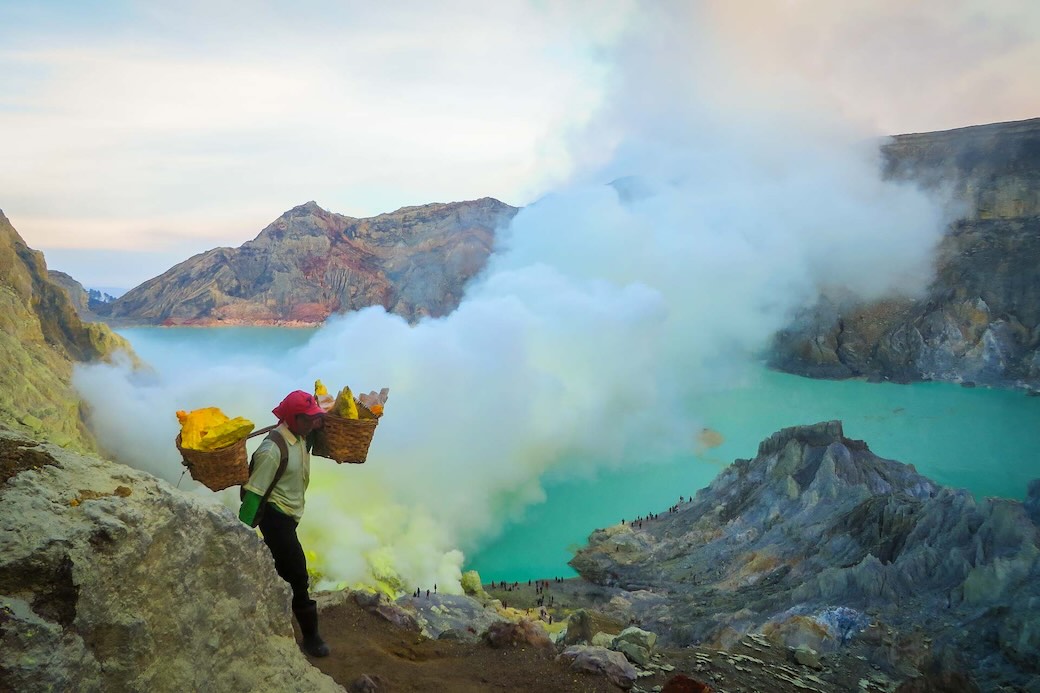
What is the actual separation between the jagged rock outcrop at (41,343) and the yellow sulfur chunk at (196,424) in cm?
669

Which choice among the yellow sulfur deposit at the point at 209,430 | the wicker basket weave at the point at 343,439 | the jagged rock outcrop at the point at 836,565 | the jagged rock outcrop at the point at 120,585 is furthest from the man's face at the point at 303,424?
the jagged rock outcrop at the point at 836,565

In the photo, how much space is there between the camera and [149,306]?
188 ft

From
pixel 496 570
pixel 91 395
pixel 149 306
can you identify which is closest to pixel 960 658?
pixel 496 570

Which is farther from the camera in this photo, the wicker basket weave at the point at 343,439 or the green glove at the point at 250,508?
the wicker basket weave at the point at 343,439

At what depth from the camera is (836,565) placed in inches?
447

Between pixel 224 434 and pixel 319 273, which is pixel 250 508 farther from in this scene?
pixel 319 273

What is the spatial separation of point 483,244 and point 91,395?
155 ft

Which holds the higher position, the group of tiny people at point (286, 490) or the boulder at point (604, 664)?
the group of tiny people at point (286, 490)

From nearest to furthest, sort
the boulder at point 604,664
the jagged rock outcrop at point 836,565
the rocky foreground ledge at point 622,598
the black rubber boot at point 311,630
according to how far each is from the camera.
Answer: the rocky foreground ledge at point 622,598, the black rubber boot at point 311,630, the boulder at point 604,664, the jagged rock outcrop at point 836,565

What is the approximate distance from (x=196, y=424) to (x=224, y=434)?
0.73 feet

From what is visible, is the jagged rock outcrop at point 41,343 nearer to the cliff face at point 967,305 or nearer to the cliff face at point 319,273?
the cliff face at point 967,305

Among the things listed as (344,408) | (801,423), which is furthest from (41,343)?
(801,423)

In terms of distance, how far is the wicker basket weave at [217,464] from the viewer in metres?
3.61

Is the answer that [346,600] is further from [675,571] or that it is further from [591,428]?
[591,428]
